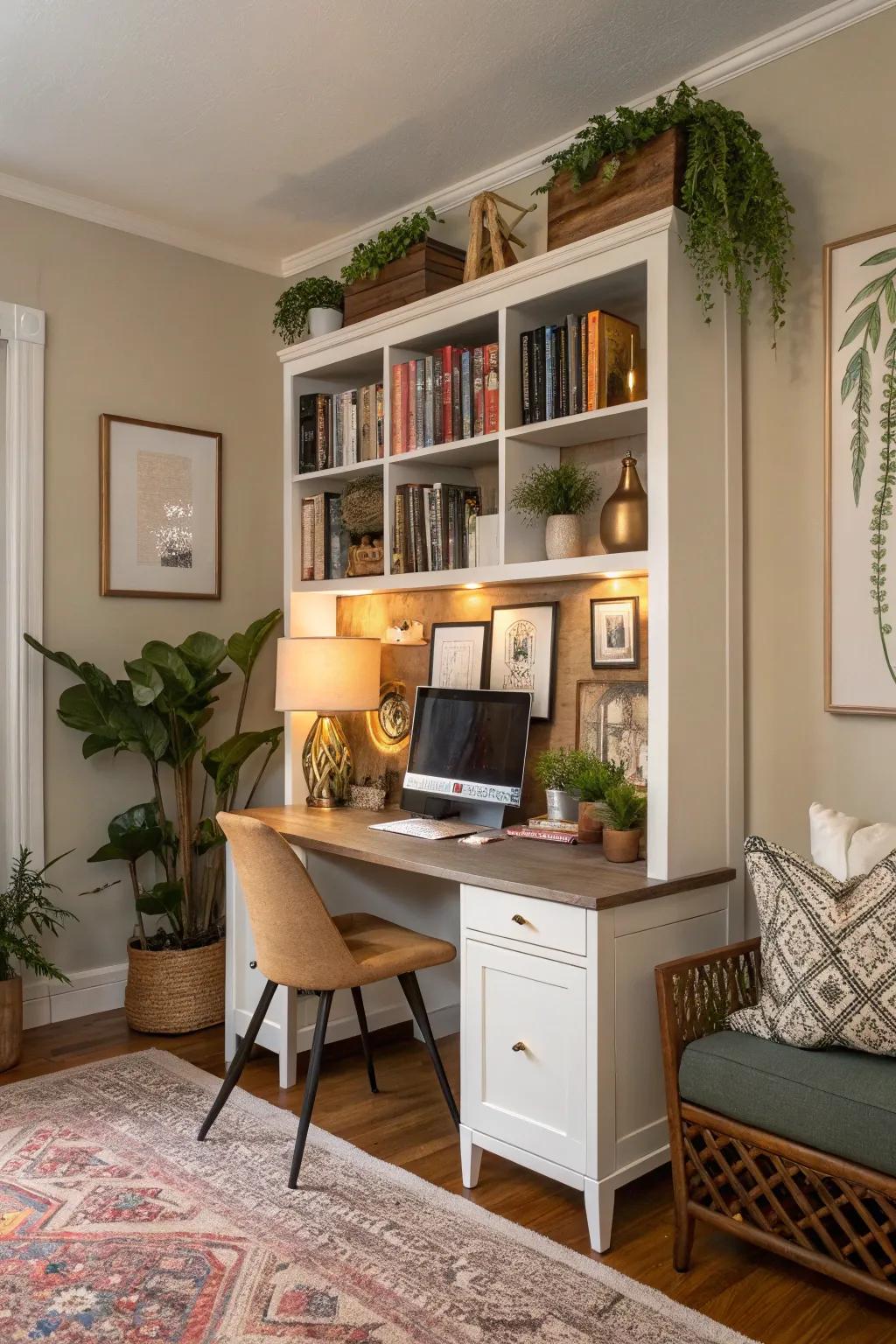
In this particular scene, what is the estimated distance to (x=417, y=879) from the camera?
3.61 metres

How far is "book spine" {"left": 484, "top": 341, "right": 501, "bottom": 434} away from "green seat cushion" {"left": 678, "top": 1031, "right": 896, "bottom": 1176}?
5.66 ft

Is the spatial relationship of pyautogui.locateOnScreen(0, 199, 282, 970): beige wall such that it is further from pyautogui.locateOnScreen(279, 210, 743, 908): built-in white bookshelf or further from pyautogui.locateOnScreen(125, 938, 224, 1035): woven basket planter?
pyautogui.locateOnScreen(279, 210, 743, 908): built-in white bookshelf

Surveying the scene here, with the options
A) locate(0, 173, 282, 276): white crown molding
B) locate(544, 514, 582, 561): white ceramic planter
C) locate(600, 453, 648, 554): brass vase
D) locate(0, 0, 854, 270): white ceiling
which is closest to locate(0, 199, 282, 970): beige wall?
locate(0, 173, 282, 276): white crown molding

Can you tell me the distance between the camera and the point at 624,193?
8.76 ft

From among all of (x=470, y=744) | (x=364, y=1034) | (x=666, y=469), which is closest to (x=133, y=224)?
(x=470, y=744)

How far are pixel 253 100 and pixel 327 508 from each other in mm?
1241

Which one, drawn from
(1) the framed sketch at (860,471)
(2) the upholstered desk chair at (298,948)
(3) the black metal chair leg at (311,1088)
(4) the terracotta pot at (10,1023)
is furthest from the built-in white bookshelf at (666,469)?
(4) the terracotta pot at (10,1023)

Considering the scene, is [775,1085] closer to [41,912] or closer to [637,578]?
[637,578]

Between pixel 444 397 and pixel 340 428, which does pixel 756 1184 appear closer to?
pixel 444 397

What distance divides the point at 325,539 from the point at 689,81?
175cm

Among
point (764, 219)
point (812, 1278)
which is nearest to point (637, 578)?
point (764, 219)

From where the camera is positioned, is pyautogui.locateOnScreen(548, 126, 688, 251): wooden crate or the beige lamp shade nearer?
pyautogui.locateOnScreen(548, 126, 688, 251): wooden crate

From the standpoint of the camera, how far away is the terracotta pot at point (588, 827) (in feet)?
9.36

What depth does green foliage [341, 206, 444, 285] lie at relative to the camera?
10.8ft
